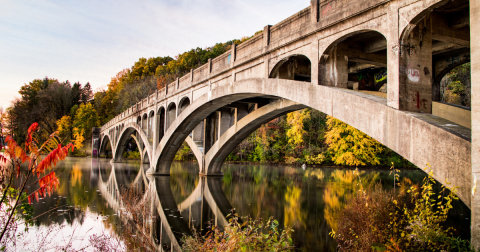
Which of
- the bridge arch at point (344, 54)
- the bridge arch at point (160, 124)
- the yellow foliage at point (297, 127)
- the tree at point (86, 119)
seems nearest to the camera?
the bridge arch at point (344, 54)

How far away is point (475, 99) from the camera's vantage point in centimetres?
450

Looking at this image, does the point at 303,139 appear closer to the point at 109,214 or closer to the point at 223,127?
the point at 223,127

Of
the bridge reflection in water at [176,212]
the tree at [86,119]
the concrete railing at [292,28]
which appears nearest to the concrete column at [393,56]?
the concrete railing at [292,28]

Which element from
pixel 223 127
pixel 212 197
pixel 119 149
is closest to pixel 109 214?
pixel 212 197

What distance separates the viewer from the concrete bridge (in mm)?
4922

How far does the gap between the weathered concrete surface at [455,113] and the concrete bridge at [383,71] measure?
2cm

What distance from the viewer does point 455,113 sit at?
7.64m

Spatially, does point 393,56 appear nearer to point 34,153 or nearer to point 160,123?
point 34,153

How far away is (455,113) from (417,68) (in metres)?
2.29

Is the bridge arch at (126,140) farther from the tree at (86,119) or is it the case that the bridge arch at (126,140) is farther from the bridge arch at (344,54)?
the bridge arch at (344,54)

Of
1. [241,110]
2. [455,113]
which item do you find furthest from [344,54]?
[241,110]

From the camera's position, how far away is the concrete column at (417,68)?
20.6ft

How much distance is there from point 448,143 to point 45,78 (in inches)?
3538

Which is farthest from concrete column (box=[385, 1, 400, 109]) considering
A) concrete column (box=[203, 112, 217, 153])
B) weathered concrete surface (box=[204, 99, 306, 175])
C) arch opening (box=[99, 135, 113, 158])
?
arch opening (box=[99, 135, 113, 158])
